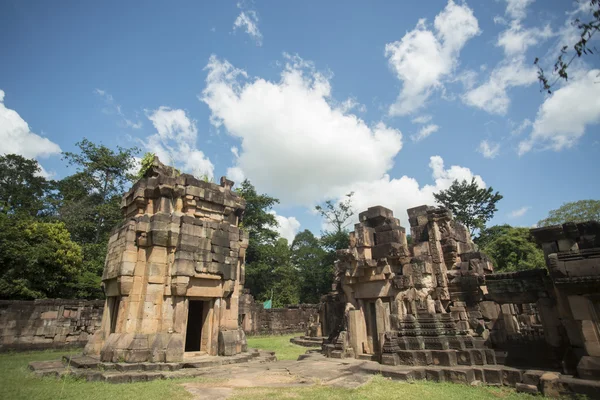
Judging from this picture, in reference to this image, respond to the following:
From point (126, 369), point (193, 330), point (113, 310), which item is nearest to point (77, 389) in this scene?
point (126, 369)

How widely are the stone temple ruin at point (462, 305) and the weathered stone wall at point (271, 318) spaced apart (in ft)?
38.8

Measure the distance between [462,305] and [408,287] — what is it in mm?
1759

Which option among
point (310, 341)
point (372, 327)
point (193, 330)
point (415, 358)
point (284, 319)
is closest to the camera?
point (415, 358)

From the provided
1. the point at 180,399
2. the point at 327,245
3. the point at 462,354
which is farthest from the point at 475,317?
the point at 327,245

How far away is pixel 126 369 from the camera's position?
297 inches

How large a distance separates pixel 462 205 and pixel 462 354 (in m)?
36.9

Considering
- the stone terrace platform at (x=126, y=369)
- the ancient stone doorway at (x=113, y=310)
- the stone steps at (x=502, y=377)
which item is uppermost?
the ancient stone doorway at (x=113, y=310)

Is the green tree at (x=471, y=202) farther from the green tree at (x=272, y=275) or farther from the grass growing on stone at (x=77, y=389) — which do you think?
the grass growing on stone at (x=77, y=389)

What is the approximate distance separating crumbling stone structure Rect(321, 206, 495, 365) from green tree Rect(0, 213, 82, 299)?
15066 millimetres

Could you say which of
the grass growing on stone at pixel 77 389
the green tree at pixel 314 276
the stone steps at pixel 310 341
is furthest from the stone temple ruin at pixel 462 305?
the green tree at pixel 314 276

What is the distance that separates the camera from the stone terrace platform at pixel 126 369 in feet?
22.8

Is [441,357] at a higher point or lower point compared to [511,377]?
higher

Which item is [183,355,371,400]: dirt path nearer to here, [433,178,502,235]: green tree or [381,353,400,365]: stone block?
[381,353,400,365]: stone block

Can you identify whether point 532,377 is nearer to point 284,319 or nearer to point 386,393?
point 386,393
